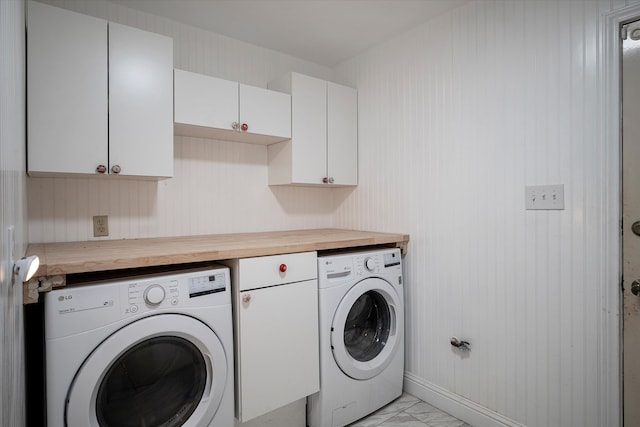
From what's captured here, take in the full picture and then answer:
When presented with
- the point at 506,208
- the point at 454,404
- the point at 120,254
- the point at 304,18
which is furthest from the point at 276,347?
the point at 304,18

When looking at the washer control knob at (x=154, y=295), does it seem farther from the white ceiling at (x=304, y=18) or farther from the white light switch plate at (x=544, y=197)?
the white light switch plate at (x=544, y=197)

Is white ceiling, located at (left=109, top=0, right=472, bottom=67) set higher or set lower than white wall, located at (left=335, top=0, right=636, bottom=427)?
higher

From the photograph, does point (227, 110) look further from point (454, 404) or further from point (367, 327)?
point (454, 404)

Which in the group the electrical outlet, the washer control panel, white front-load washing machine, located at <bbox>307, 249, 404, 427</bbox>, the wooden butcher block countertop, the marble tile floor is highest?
the electrical outlet

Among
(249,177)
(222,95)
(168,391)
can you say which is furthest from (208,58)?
(168,391)

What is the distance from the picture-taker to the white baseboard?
5.97 ft

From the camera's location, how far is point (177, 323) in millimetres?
1370

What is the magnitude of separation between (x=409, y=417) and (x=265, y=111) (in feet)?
6.81

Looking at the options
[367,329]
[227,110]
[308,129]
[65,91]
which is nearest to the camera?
[65,91]

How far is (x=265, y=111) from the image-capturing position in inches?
87.5

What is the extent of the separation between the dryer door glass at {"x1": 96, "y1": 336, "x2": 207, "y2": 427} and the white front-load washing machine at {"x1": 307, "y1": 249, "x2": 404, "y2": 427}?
667mm

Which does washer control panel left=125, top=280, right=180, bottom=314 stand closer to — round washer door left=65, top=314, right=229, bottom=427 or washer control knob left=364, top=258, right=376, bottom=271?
round washer door left=65, top=314, right=229, bottom=427

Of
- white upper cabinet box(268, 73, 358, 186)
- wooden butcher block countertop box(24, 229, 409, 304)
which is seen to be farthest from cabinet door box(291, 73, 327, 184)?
wooden butcher block countertop box(24, 229, 409, 304)

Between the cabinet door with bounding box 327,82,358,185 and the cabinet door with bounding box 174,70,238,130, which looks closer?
the cabinet door with bounding box 174,70,238,130
